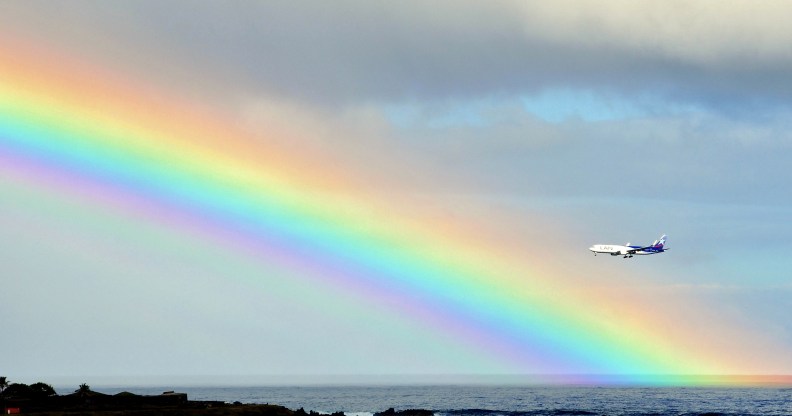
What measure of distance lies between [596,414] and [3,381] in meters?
116

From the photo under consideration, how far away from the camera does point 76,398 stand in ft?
414

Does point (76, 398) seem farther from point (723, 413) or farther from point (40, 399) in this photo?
point (723, 413)

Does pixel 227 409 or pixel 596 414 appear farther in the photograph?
pixel 596 414

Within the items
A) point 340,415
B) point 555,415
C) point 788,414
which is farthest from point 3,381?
point 788,414

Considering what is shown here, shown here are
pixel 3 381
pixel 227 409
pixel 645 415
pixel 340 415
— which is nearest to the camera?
pixel 227 409

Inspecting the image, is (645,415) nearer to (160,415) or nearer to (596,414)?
(596,414)

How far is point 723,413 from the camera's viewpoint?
194500mm

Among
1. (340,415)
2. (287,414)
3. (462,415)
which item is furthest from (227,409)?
(462,415)

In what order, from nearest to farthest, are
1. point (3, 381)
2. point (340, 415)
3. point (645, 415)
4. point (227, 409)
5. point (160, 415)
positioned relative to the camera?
point (160, 415), point (227, 409), point (3, 381), point (340, 415), point (645, 415)

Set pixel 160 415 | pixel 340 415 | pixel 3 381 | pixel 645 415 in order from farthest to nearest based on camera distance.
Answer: pixel 645 415, pixel 340 415, pixel 3 381, pixel 160 415

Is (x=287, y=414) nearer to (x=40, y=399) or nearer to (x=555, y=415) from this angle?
(x=40, y=399)

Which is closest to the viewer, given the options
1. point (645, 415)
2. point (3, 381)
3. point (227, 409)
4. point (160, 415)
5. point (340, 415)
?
point (160, 415)

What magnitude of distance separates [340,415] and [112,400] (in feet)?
138

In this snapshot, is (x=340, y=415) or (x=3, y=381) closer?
(x=3, y=381)
